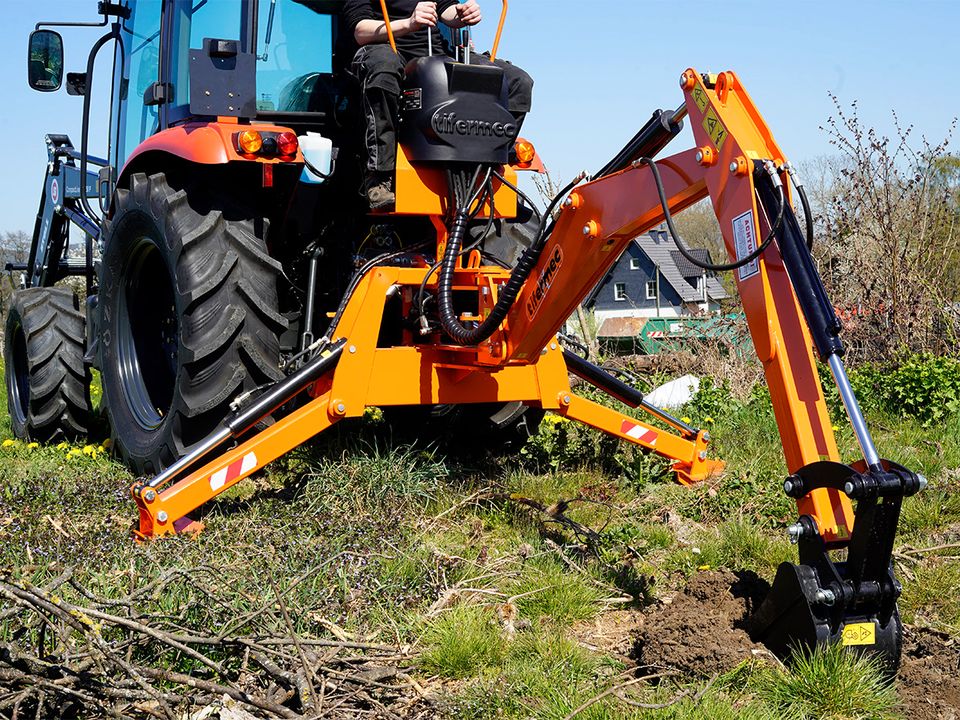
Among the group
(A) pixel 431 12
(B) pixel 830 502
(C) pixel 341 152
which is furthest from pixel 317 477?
(B) pixel 830 502

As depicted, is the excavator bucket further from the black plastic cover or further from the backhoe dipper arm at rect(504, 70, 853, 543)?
the black plastic cover

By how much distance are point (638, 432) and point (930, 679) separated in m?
2.38

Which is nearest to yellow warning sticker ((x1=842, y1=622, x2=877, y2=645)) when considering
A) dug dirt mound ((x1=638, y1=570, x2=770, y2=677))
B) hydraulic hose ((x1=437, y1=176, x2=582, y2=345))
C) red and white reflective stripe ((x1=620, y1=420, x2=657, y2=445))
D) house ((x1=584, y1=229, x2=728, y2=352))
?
dug dirt mound ((x1=638, y1=570, x2=770, y2=677))

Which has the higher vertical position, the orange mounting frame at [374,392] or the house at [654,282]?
the orange mounting frame at [374,392]

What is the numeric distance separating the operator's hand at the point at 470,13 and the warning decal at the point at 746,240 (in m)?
2.16

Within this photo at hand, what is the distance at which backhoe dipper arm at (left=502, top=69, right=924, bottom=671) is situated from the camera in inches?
116

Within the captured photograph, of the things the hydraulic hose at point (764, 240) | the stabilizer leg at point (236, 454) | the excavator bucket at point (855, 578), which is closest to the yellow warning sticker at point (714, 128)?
the hydraulic hose at point (764, 240)

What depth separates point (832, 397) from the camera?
6574 millimetres

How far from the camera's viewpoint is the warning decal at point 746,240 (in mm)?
3254

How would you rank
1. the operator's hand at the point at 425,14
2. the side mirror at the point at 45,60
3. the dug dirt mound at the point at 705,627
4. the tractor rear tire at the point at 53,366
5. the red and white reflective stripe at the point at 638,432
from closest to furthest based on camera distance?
the dug dirt mound at the point at 705,627
the operator's hand at the point at 425,14
the red and white reflective stripe at the point at 638,432
the side mirror at the point at 45,60
the tractor rear tire at the point at 53,366

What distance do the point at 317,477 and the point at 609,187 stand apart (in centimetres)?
191

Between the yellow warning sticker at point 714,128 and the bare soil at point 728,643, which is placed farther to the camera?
the yellow warning sticker at point 714,128

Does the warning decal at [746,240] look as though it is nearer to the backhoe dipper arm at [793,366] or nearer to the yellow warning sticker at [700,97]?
the backhoe dipper arm at [793,366]

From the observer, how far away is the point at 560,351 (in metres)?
5.00
